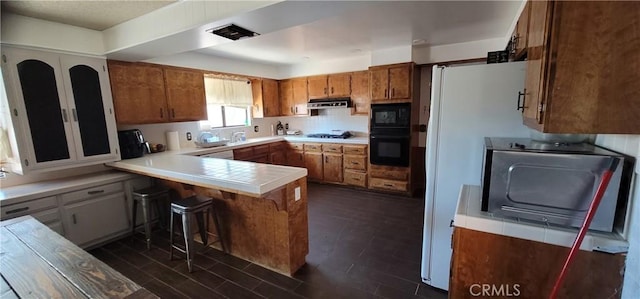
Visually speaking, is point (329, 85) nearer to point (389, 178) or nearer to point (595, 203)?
point (389, 178)

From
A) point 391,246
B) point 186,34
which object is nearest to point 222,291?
point 391,246

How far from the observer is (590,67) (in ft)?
3.23

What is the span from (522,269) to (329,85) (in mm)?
4122

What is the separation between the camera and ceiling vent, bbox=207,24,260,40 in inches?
80.5

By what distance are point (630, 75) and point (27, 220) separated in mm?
3176

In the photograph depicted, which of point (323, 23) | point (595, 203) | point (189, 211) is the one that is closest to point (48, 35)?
point (189, 211)

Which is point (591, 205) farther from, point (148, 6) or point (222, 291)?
point (148, 6)

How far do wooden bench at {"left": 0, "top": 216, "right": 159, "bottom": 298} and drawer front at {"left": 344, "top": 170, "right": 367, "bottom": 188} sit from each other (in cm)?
381

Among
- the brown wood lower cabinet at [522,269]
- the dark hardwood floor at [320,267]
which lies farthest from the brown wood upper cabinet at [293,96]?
the brown wood lower cabinet at [522,269]

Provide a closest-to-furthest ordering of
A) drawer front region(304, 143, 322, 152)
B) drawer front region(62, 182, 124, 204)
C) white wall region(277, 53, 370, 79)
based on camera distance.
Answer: drawer front region(62, 182, 124, 204) < white wall region(277, 53, 370, 79) < drawer front region(304, 143, 322, 152)

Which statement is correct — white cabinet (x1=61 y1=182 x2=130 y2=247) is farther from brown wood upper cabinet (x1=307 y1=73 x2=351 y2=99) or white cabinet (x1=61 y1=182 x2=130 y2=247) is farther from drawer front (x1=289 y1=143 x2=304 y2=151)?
brown wood upper cabinet (x1=307 y1=73 x2=351 y2=99)

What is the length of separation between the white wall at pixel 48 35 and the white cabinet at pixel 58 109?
0.08 meters

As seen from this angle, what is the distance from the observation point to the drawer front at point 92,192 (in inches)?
101

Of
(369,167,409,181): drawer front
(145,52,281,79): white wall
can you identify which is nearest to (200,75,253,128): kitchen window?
(145,52,281,79): white wall
